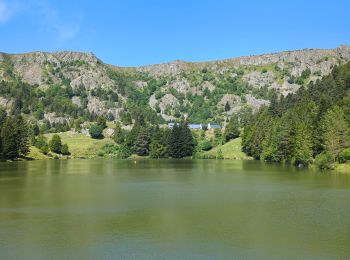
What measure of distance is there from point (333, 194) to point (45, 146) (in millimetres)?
161850

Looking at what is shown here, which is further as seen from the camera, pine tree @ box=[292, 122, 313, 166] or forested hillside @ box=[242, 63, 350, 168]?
pine tree @ box=[292, 122, 313, 166]

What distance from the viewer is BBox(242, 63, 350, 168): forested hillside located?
319 feet

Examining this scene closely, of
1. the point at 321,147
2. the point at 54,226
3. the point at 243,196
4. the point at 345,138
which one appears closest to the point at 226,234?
the point at 54,226

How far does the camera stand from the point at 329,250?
94.2ft

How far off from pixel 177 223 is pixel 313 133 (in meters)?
80.6

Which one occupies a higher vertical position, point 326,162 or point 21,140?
point 21,140

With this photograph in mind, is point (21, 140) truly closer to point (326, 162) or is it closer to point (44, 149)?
point (44, 149)

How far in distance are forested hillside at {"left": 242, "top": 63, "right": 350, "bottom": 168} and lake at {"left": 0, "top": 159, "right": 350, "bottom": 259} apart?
117ft

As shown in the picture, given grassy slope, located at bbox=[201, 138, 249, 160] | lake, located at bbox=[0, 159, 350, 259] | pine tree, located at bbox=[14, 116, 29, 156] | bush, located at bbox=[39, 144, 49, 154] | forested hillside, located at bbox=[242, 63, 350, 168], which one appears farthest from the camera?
bush, located at bbox=[39, 144, 49, 154]

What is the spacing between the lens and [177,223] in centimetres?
3762

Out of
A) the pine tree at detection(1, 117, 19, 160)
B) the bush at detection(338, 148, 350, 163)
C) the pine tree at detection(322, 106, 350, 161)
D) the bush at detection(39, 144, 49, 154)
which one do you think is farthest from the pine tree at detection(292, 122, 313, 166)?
the bush at detection(39, 144, 49, 154)

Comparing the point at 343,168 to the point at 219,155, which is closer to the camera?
the point at 343,168

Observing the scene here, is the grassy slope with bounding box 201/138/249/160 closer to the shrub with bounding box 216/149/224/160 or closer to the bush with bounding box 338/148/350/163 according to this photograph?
the shrub with bounding box 216/149/224/160

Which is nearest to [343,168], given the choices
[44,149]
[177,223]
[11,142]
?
[177,223]
